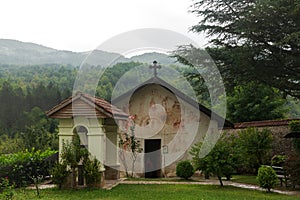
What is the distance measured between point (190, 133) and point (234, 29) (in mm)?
6601

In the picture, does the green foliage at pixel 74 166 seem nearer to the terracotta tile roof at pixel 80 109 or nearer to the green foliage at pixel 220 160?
the terracotta tile roof at pixel 80 109

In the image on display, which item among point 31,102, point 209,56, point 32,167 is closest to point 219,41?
point 209,56

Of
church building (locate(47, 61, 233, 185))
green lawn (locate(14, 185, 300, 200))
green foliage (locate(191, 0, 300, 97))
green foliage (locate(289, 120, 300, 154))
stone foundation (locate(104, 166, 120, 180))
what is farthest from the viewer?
green foliage (locate(289, 120, 300, 154))

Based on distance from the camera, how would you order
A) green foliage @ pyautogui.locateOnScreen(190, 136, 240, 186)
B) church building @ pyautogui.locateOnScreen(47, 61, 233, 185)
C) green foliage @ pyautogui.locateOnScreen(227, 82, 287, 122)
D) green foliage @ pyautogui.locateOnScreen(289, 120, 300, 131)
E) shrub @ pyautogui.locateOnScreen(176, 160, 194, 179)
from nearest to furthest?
green foliage @ pyautogui.locateOnScreen(190, 136, 240, 186)
shrub @ pyautogui.locateOnScreen(176, 160, 194, 179)
church building @ pyautogui.locateOnScreen(47, 61, 233, 185)
green foliage @ pyautogui.locateOnScreen(289, 120, 300, 131)
green foliage @ pyautogui.locateOnScreen(227, 82, 287, 122)

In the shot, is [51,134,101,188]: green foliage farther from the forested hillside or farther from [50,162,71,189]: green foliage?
the forested hillside

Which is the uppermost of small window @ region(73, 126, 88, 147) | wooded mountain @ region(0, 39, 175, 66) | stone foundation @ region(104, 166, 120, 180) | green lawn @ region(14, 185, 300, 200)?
wooded mountain @ region(0, 39, 175, 66)

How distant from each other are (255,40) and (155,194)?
6.59 meters

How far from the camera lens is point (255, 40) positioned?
45.9 ft

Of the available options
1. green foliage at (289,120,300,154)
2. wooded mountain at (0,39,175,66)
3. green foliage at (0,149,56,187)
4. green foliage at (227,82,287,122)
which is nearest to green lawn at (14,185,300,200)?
green foliage at (0,149,56,187)

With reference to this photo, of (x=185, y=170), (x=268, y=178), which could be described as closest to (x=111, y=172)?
(x=185, y=170)

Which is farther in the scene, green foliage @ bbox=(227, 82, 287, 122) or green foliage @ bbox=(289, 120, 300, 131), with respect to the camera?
green foliage @ bbox=(227, 82, 287, 122)

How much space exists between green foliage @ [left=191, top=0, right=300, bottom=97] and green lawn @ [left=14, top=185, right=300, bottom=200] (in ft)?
15.1

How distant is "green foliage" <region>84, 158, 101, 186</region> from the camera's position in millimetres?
12906

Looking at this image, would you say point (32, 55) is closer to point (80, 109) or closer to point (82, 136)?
point (82, 136)
